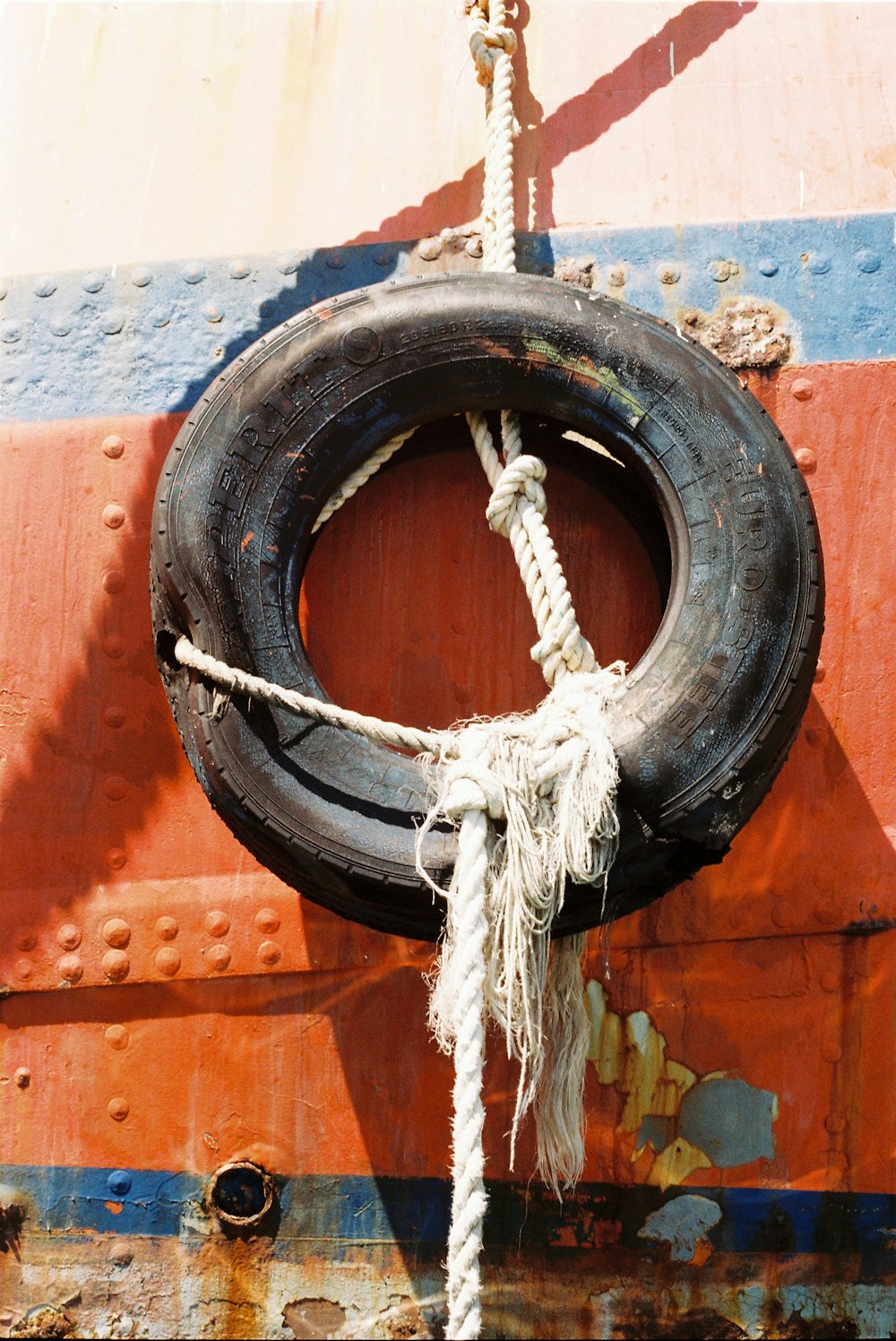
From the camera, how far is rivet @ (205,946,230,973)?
192 cm

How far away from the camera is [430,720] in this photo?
192cm

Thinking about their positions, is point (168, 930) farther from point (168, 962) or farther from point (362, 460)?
point (362, 460)

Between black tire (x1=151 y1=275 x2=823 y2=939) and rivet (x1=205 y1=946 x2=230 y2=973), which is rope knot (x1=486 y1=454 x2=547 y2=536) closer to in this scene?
black tire (x1=151 y1=275 x2=823 y2=939)

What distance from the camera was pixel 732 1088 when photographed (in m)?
1.85

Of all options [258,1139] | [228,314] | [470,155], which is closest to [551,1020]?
[258,1139]

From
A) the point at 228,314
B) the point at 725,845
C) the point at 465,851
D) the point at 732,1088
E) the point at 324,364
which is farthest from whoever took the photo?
the point at 228,314

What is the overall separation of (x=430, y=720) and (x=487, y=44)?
46.6 inches

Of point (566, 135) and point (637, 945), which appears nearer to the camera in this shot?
point (637, 945)

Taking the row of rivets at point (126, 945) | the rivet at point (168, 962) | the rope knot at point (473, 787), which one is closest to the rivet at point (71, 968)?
the row of rivets at point (126, 945)

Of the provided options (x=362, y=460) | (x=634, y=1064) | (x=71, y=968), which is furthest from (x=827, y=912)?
(x=71, y=968)

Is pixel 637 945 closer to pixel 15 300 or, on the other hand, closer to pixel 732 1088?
pixel 732 1088

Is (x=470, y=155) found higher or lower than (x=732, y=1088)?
higher

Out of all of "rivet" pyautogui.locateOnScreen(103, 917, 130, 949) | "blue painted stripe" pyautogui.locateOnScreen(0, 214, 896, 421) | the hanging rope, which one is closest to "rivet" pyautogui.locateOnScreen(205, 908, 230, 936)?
"rivet" pyautogui.locateOnScreen(103, 917, 130, 949)

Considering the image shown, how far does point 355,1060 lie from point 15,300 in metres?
1.51
